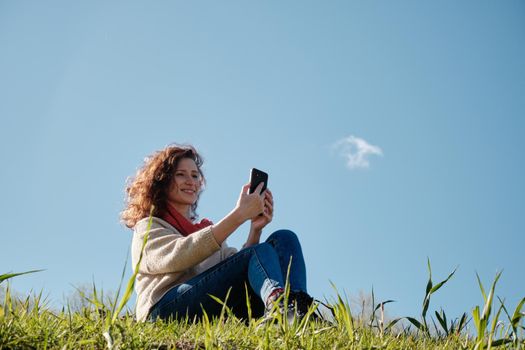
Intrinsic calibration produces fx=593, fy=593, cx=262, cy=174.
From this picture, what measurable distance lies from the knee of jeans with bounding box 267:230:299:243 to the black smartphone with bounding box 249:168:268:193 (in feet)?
1.12

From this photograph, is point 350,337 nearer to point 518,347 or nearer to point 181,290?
point 518,347

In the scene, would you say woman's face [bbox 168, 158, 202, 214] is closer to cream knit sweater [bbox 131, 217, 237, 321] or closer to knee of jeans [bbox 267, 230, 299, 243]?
cream knit sweater [bbox 131, 217, 237, 321]

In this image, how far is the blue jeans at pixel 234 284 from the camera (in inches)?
119

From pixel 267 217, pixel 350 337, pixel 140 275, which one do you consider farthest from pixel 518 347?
pixel 140 275

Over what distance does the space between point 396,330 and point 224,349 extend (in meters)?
1.05

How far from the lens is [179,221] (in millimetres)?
4031

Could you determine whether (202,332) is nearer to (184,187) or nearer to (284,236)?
(284,236)

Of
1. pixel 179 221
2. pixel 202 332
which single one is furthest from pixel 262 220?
pixel 202 332

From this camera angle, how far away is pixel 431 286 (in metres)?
2.07

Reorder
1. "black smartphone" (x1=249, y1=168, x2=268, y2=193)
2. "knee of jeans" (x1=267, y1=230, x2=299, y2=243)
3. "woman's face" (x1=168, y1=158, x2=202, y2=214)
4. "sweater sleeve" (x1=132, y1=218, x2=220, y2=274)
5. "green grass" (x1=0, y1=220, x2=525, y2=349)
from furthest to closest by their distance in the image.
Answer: "woman's face" (x1=168, y1=158, x2=202, y2=214)
"black smartphone" (x1=249, y1=168, x2=268, y2=193)
"knee of jeans" (x1=267, y1=230, x2=299, y2=243)
"sweater sleeve" (x1=132, y1=218, x2=220, y2=274)
"green grass" (x1=0, y1=220, x2=525, y2=349)

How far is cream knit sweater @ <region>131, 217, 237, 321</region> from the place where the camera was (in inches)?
131

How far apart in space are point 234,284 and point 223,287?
2.4 inches

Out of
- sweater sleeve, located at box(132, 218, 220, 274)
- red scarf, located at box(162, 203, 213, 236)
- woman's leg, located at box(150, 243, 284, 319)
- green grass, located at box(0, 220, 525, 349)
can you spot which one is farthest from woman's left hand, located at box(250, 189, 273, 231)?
green grass, located at box(0, 220, 525, 349)

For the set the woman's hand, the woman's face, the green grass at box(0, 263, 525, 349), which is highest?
the woman's face
